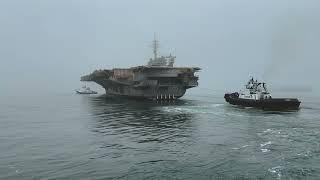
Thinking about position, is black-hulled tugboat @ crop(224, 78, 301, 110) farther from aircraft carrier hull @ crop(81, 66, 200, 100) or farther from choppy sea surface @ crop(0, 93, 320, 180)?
choppy sea surface @ crop(0, 93, 320, 180)

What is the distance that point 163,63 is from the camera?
106 meters

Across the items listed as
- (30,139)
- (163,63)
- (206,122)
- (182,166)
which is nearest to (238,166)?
(182,166)

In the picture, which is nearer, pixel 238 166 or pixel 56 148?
pixel 238 166

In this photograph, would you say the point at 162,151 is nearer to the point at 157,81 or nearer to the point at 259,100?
the point at 259,100

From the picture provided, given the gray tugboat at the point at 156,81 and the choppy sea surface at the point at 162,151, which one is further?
the gray tugboat at the point at 156,81

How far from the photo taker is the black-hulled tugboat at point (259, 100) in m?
65.1

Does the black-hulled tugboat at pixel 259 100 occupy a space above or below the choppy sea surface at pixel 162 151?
above

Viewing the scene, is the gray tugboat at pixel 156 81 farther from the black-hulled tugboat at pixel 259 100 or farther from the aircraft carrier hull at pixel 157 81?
the black-hulled tugboat at pixel 259 100

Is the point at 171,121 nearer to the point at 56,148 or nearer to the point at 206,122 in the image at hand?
the point at 206,122

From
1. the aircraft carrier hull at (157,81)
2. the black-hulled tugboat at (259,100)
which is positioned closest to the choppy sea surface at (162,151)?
the black-hulled tugboat at (259,100)

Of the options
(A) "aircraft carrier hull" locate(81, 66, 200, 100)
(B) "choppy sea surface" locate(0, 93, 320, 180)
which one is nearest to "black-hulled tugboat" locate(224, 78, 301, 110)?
(A) "aircraft carrier hull" locate(81, 66, 200, 100)

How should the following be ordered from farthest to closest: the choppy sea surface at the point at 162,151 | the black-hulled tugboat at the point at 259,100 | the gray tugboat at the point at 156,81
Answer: the gray tugboat at the point at 156,81, the black-hulled tugboat at the point at 259,100, the choppy sea surface at the point at 162,151

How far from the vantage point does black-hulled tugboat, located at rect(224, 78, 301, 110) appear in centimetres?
6506

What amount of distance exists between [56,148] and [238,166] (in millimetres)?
13314
